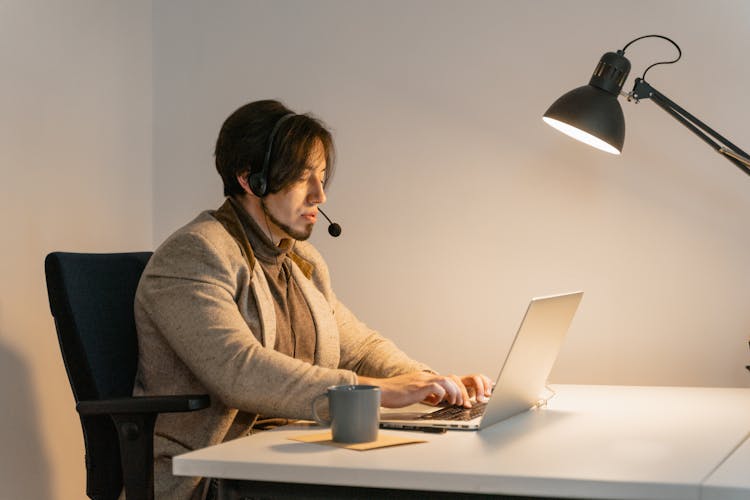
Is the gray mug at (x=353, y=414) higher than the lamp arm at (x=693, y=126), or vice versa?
the lamp arm at (x=693, y=126)

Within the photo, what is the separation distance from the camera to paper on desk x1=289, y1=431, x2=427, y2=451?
1188 mm

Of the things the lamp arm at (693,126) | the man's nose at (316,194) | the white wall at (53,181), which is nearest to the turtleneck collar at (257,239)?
the man's nose at (316,194)

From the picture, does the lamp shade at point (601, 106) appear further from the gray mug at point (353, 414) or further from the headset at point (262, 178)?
the gray mug at point (353, 414)

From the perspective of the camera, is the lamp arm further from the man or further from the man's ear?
the man's ear

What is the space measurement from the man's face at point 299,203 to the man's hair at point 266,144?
2cm

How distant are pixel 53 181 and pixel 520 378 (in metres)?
1.31

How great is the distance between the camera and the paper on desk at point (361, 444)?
3.90 feet

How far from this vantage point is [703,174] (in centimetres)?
230

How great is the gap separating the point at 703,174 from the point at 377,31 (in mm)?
949

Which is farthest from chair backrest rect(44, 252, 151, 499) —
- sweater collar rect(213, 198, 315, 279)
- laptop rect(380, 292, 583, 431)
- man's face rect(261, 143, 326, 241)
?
laptop rect(380, 292, 583, 431)

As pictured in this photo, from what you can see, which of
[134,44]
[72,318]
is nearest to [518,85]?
[134,44]

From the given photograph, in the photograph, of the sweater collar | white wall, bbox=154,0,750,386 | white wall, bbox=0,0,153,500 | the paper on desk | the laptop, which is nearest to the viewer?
the paper on desk

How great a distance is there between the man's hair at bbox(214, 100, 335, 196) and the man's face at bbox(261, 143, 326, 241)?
2cm

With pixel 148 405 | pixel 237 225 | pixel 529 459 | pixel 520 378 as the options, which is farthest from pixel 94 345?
pixel 529 459
